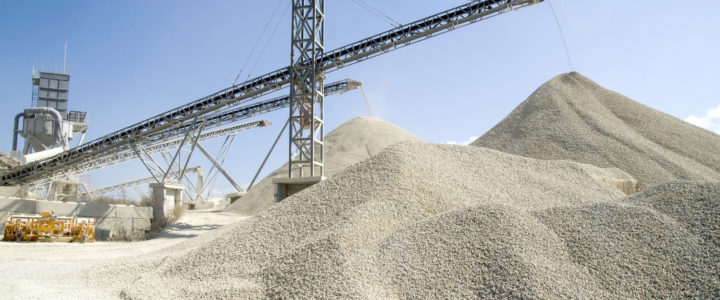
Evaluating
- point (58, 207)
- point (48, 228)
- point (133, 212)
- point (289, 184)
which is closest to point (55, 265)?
point (48, 228)

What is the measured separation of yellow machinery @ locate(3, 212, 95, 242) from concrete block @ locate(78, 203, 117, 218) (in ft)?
2.67

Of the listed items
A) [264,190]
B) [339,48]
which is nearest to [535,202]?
[339,48]

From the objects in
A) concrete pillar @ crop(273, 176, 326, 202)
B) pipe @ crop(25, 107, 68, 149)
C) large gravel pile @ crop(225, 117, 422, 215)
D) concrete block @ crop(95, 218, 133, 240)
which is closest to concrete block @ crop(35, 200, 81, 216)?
concrete block @ crop(95, 218, 133, 240)

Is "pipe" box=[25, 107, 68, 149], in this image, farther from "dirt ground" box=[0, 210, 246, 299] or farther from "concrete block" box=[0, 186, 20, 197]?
"dirt ground" box=[0, 210, 246, 299]

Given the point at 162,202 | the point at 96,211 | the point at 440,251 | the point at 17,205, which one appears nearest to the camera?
the point at 440,251

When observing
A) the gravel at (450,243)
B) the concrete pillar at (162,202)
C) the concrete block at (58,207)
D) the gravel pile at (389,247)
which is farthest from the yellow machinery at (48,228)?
the gravel pile at (389,247)

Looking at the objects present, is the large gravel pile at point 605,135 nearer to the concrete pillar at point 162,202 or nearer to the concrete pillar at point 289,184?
the concrete pillar at point 289,184

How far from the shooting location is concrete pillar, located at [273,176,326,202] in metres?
11.1

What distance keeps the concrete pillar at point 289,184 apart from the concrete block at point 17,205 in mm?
6737

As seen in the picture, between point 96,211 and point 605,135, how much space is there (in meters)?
A: 17.5

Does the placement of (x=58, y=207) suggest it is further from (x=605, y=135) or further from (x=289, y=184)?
(x=605, y=135)

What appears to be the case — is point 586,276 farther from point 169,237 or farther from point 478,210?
point 169,237

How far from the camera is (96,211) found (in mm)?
12250

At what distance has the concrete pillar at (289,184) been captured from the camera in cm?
1112
